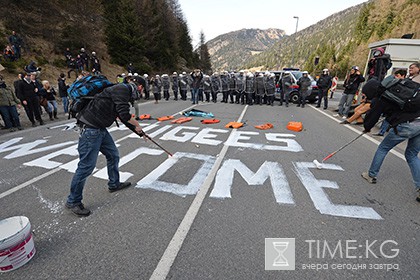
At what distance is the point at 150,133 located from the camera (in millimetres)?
6824

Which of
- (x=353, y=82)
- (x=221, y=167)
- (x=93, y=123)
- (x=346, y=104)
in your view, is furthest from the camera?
(x=346, y=104)

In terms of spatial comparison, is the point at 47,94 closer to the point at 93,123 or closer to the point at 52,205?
the point at 52,205

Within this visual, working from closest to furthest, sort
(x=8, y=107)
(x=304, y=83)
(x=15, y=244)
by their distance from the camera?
(x=15, y=244)
(x=8, y=107)
(x=304, y=83)

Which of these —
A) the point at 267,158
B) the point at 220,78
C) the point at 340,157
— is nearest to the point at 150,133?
the point at 267,158

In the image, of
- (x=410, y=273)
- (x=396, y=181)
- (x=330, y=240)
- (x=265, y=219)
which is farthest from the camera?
(x=396, y=181)

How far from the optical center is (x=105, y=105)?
9.18 feet

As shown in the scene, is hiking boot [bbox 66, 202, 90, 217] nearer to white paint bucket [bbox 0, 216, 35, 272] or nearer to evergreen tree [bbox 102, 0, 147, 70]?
white paint bucket [bbox 0, 216, 35, 272]

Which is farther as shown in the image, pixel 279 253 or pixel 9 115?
pixel 9 115

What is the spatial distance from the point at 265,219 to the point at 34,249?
258 cm

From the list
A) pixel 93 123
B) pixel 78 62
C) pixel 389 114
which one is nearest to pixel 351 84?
pixel 389 114

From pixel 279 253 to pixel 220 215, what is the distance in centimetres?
85

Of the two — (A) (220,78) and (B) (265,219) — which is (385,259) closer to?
(B) (265,219)

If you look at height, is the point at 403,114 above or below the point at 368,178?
above

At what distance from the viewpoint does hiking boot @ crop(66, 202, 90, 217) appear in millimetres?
2838
